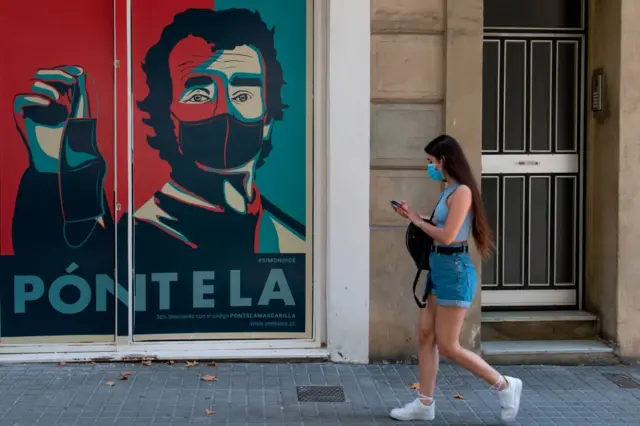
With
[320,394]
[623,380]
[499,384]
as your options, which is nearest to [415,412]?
[499,384]

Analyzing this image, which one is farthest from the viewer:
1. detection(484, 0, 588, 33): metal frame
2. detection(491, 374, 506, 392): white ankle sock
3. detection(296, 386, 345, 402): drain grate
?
detection(484, 0, 588, 33): metal frame

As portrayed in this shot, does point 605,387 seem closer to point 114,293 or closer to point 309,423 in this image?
point 309,423

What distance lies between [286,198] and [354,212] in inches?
24.2

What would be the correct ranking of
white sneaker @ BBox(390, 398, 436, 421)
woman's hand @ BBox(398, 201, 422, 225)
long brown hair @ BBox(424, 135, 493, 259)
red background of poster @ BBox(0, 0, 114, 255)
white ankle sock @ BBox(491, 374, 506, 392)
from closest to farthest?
woman's hand @ BBox(398, 201, 422, 225)
long brown hair @ BBox(424, 135, 493, 259)
white ankle sock @ BBox(491, 374, 506, 392)
white sneaker @ BBox(390, 398, 436, 421)
red background of poster @ BBox(0, 0, 114, 255)

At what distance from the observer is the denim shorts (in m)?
5.60

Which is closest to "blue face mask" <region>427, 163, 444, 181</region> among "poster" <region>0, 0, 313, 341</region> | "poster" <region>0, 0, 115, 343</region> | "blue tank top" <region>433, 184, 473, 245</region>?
"blue tank top" <region>433, 184, 473, 245</region>

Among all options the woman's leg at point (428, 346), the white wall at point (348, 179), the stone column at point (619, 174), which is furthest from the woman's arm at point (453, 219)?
the stone column at point (619, 174)

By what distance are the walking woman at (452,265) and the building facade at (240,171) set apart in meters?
1.63

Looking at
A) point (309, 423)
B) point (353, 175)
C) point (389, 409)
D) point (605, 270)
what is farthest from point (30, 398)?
point (605, 270)

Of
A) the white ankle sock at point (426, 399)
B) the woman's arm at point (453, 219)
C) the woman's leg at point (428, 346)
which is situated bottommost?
the white ankle sock at point (426, 399)

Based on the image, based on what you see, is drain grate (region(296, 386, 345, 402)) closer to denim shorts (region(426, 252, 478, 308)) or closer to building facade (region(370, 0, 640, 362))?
building facade (region(370, 0, 640, 362))

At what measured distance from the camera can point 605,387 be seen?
6.92 m

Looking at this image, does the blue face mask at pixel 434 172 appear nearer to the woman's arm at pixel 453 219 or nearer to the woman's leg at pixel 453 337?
the woman's arm at pixel 453 219

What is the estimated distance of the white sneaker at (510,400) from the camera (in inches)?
228
